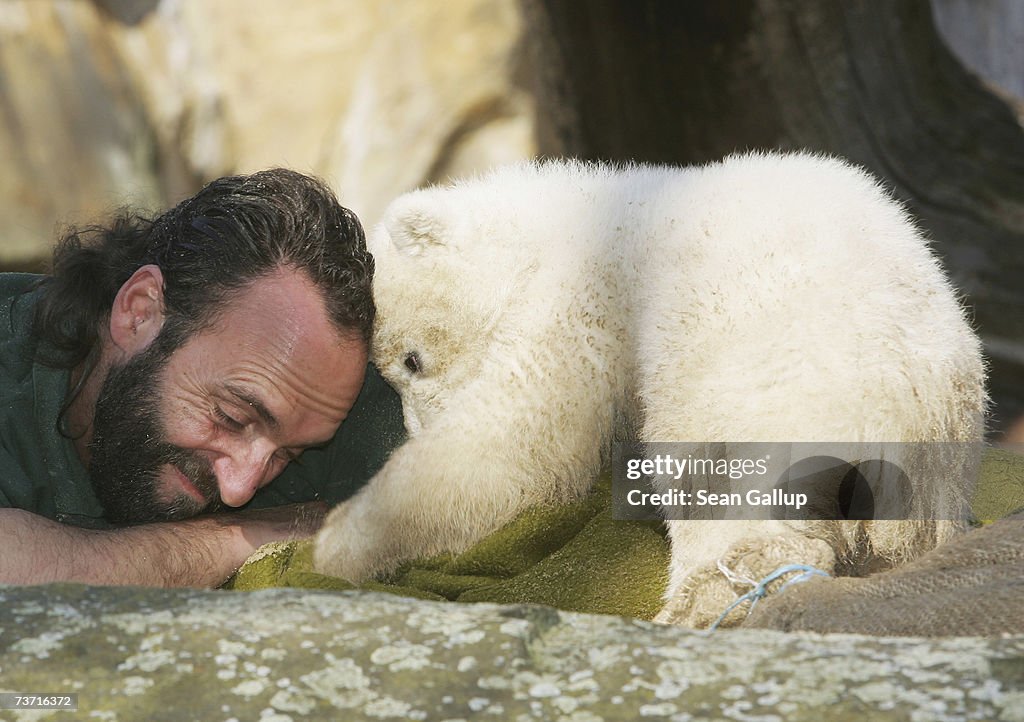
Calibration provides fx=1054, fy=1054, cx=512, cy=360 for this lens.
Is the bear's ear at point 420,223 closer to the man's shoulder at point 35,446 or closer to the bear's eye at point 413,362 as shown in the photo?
the bear's eye at point 413,362

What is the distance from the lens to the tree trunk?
5.45m

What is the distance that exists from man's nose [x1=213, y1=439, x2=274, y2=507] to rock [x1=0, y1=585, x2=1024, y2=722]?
134cm

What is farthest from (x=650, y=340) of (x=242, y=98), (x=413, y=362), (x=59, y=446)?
(x=242, y=98)

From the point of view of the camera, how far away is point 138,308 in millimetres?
3135

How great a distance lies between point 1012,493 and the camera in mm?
3008

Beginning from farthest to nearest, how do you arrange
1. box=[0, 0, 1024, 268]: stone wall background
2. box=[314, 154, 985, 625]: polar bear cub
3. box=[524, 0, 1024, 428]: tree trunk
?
box=[0, 0, 1024, 268]: stone wall background < box=[524, 0, 1024, 428]: tree trunk < box=[314, 154, 985, 625]: polar bear cub

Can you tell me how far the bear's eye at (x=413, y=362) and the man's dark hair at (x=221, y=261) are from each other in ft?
0.50

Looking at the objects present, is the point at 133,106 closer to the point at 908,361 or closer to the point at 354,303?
the point at 354,303

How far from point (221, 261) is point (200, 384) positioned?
393mm

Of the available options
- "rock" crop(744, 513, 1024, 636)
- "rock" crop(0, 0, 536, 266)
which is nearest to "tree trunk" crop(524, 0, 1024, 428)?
"rock" crop(0, 0, 536, 266)

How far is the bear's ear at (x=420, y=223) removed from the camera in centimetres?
296

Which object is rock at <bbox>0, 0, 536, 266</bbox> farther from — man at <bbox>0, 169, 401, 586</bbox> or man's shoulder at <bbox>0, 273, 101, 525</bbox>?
man's shoulder at <bbox>0, 273, 101, 525</bbox>

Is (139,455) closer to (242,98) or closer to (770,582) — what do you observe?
(770,582)

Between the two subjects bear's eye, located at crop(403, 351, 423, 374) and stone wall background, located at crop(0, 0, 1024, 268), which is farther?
stone wall background, located at crop(0, 0, 1024, 268)
